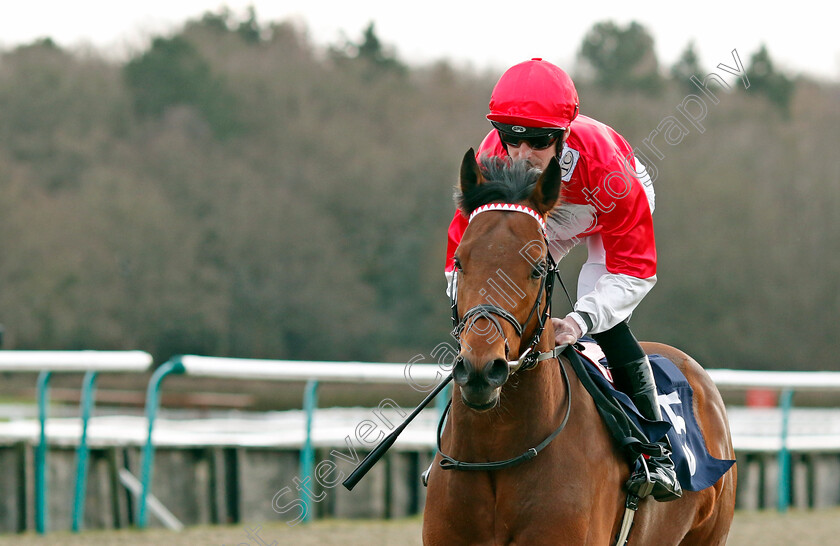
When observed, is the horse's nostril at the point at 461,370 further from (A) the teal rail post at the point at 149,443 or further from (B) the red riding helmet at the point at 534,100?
(A) the teal rail post at the point at 149,443

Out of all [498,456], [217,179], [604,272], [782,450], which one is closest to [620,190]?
[604,272]

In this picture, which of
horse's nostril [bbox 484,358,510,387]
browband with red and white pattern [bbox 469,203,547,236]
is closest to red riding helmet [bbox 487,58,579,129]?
browband with red and white pattern [bbox 469,203,547,236]

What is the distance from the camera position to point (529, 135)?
350 centimetres

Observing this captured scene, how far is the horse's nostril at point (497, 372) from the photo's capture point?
9.15ft

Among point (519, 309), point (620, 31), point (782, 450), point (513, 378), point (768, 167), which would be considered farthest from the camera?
point (620, 31)

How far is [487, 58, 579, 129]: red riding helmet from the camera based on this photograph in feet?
11.3

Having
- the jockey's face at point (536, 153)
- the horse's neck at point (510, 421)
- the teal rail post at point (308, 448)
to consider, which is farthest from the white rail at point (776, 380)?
the horse's neck at point (510, 421)

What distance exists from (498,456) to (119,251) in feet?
112

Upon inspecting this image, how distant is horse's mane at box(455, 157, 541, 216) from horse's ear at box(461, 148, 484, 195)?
0.01 metres

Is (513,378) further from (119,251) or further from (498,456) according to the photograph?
(119,251)

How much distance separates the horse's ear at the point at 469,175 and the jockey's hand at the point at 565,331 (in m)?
0.50

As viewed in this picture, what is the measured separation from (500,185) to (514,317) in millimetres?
468

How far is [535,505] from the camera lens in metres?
3.15

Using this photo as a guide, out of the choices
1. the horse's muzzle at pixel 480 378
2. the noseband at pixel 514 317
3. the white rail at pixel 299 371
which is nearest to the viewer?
the horse's muzzle at pixel 480 378
